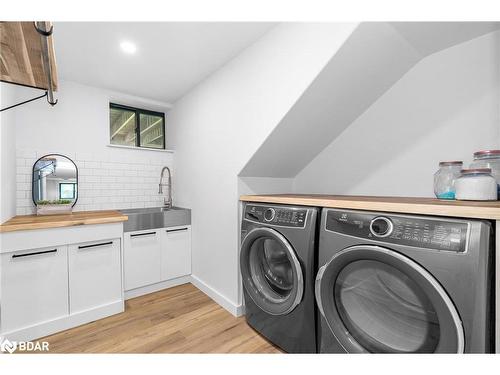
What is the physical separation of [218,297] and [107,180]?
192 cm

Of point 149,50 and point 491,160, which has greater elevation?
point 149,50

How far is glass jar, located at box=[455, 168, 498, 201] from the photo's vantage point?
3.34 feet

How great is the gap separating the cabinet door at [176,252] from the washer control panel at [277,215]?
123 cm

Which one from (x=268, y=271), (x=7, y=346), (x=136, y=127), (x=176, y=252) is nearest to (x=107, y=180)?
(x=136, y=127)

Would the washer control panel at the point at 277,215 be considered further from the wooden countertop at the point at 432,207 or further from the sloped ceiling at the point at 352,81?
the sloped ceiling at the point at 352,81

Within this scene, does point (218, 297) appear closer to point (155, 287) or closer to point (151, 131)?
point (155, 287)

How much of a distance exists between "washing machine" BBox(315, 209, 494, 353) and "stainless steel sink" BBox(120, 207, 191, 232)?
1.83 m

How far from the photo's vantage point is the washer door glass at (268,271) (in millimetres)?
1450

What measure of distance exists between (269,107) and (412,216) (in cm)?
116

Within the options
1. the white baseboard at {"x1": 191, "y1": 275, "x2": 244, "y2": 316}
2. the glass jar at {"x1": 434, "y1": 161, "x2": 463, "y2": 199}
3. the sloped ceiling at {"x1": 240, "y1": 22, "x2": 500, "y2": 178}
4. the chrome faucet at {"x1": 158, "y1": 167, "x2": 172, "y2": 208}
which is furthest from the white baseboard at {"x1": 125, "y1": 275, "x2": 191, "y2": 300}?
the glass jar at {"x1": 434, "y1": 161, "x2": 463, "y2": 199}

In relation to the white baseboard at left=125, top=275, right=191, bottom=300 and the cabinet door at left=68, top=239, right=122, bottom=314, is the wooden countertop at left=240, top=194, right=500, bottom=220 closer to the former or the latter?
the cabinet door at left=68, top=239, right=122, bottom=314

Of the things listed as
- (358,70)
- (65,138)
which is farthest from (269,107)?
(65,138)

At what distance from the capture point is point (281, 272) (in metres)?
1.57
